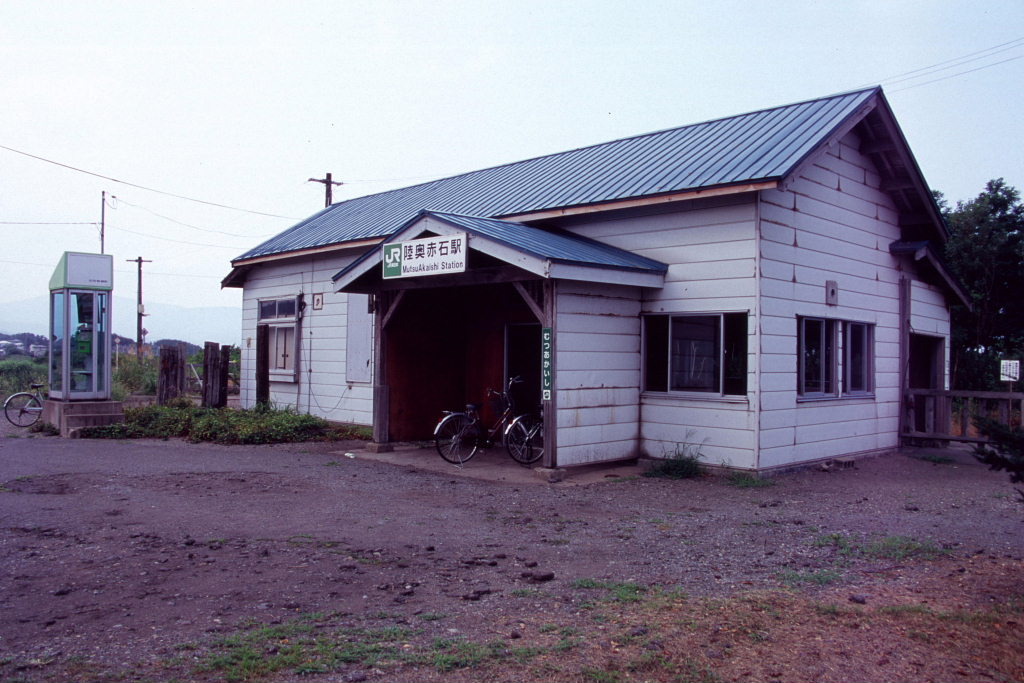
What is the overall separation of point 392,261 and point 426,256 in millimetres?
713

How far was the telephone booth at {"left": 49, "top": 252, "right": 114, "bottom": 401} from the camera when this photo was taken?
15.7m

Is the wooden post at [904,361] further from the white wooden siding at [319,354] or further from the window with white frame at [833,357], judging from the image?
the white wooden siding at [319,354]

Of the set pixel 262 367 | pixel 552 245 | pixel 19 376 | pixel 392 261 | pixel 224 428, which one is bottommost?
pixel 224 428

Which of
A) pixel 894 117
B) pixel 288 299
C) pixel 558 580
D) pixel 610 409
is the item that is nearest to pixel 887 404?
pixel 894 117

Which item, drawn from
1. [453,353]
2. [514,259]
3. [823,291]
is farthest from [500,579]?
[453,353]

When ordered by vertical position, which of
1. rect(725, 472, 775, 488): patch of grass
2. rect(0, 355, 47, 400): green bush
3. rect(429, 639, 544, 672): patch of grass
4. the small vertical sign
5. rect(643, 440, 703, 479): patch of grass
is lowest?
rect(429, 639, 544, 672): patch of grass

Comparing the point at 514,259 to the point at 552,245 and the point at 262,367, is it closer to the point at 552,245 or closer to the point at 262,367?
the point at 552,245

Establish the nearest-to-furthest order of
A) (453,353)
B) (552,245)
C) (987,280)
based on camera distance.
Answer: (552,245) < (453,353) < (987,280)

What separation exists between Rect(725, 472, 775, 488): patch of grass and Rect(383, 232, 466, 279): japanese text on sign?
172 inches

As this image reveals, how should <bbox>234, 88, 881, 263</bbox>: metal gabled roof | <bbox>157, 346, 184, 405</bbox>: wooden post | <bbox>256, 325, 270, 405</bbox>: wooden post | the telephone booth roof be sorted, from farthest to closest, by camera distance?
1. <bbox>157, 346, 184, 405</bbox>: wooden post
2. <bbox>256, 325, 270, 405</bbox>: wooden post
3. the telephone booth roof
4. <bbox>234, 88, 881, 263</bbox>: metal gabled roof

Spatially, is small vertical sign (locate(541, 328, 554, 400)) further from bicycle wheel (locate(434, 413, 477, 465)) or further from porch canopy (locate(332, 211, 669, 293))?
bicycle wheel (locate(434, 413, 477, 465))

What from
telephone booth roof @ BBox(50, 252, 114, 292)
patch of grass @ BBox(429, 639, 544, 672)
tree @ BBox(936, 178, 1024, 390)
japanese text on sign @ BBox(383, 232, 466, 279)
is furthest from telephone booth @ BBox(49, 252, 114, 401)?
tree @ BBox(936, 178, 1024, 390)

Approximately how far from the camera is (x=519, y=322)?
13789 millimetres

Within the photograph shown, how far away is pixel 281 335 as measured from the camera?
1820 centimetres
